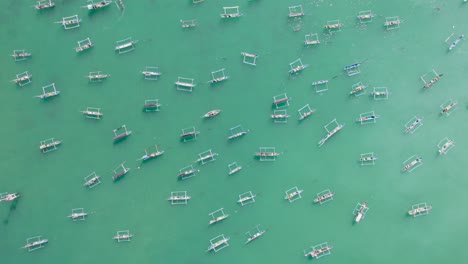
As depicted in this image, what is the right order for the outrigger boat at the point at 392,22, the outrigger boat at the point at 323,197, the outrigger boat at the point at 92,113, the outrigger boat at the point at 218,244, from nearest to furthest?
1. the outrigger boat at the point at 92,113
2. the outrigger boat at the point at 218,244
3. the outrigger boat at the point at 323,197
4. the outrigger boat at the point at 392,22

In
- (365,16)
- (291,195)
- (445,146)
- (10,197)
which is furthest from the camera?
(445,146)

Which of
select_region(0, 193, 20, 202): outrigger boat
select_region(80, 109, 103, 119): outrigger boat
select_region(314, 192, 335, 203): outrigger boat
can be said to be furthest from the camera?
select_region(314, 192, 335, 203): outrigger boat

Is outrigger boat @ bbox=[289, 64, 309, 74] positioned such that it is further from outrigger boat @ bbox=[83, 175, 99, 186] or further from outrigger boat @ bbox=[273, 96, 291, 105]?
outrigger boat @ bbox=[83, 175, 99, 186]

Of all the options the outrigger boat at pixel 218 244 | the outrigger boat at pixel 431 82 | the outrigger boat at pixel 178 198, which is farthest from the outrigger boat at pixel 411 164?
the outrigger boat at pixel 178 198

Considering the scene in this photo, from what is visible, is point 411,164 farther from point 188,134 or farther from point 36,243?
point 36,243

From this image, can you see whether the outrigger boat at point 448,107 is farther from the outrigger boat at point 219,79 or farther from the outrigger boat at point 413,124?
the outrigger boat at point 219,79

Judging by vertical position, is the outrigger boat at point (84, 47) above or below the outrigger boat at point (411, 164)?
above

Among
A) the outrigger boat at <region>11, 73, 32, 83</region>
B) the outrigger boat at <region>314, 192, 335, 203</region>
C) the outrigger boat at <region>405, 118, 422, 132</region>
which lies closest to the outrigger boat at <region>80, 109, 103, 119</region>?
the outrigger boat at <region>11, 73, 32, 83</region>

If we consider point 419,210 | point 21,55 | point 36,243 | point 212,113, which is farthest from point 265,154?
point 21,55

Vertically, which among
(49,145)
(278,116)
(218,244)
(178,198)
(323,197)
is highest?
(278,116)
